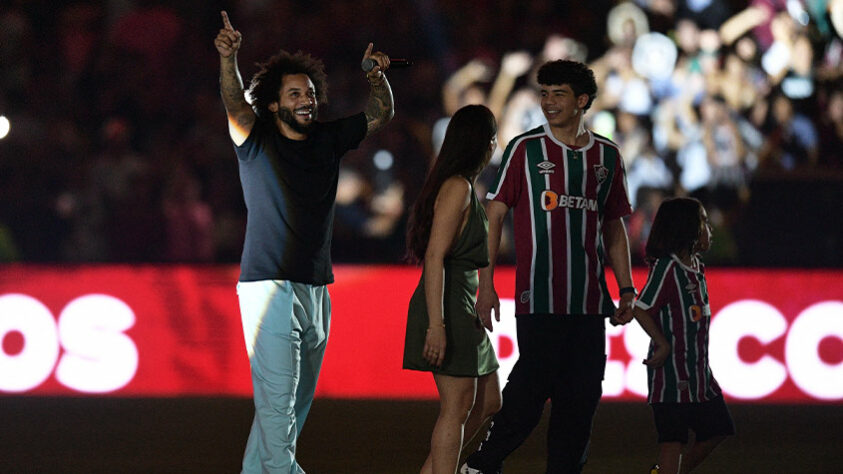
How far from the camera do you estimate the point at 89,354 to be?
9422 mm

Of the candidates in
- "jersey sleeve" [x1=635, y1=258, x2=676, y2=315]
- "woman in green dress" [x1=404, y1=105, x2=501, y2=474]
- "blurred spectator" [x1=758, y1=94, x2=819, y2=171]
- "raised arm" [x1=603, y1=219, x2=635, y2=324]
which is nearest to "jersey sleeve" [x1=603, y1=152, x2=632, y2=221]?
"raised arm" [x1=603, y1=219, x2=635, y2=324]

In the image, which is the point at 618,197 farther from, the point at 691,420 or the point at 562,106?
the point at 691,420

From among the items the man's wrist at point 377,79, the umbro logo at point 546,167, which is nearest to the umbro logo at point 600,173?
the umbro logo at point 546,167

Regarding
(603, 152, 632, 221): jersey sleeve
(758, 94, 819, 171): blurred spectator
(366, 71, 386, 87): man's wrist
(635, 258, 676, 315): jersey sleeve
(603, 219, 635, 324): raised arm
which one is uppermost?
(758, 94, 819, 171): blurred spectator

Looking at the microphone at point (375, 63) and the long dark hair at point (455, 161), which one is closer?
the long dark hair at point (455, 161)

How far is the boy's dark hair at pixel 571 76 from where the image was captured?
5316mm

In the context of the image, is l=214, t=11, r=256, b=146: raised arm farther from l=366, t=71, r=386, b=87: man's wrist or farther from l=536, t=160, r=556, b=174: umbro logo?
l=536, t=160, r=556, b=174: umbro logo

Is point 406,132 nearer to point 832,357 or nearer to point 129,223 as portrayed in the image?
point 129,223

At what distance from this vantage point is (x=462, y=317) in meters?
4.85

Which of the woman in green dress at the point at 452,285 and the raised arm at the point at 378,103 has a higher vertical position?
the raised arm at the point at 378,103

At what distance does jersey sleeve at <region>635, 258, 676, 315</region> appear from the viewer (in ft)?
18.5

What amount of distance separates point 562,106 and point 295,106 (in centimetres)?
116

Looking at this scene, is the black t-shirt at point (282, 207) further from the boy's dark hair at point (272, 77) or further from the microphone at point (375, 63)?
the microphone at point (375, 63)

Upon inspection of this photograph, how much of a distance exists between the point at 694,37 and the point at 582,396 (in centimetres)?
879
